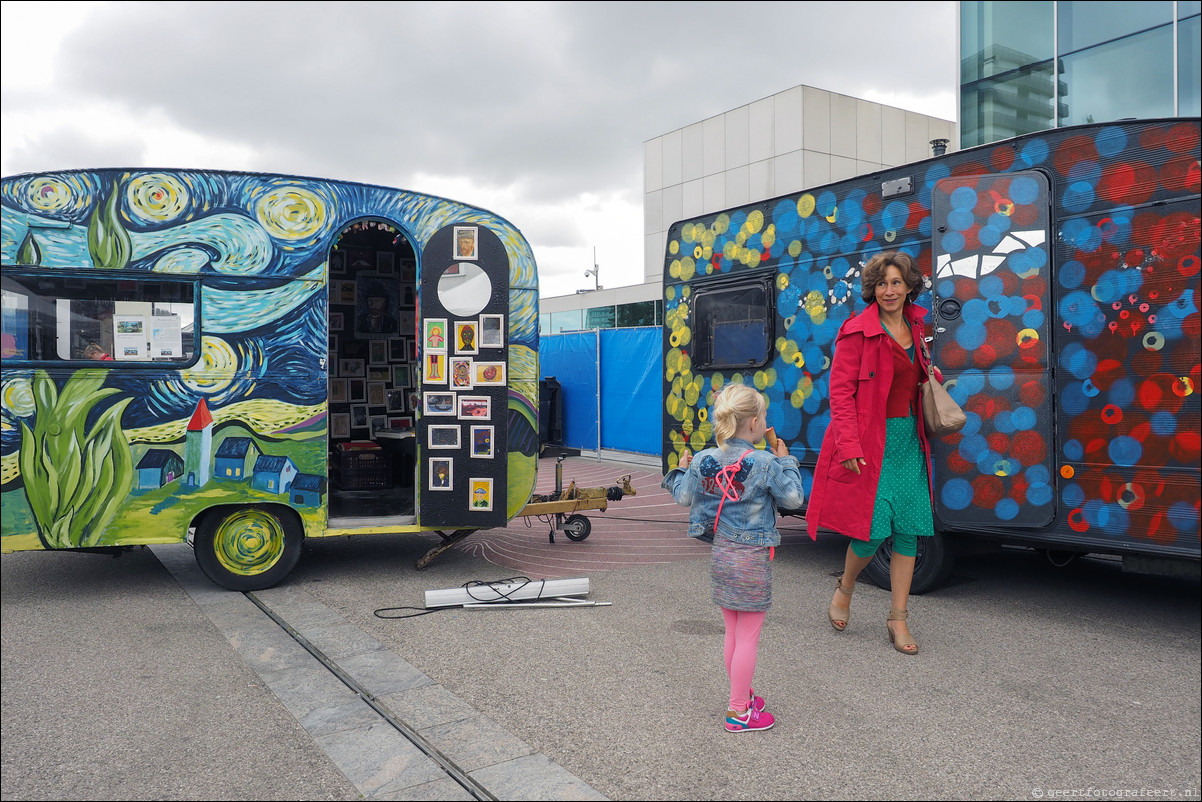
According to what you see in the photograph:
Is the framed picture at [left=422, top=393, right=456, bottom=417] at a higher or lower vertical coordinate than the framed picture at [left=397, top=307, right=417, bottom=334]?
lower

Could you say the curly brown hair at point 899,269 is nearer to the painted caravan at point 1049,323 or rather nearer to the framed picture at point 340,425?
the painted caravan at point 1049,323

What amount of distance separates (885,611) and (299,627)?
11.8 feet

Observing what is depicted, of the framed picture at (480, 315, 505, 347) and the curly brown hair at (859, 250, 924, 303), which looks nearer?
the curly brown hair at (859, 250, 924, 303)

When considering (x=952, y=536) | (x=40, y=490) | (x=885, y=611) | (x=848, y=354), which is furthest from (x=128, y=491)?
(x=952, y=536)

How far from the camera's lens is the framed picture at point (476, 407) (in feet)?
20.1

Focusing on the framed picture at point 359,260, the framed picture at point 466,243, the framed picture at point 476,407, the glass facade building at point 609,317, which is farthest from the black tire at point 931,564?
the glass facade building at point 609,317

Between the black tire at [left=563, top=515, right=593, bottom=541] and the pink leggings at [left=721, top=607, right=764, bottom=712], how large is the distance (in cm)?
422

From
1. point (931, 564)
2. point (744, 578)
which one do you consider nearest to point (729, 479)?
point (744, 578)

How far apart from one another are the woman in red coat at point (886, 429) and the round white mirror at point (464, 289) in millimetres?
2673

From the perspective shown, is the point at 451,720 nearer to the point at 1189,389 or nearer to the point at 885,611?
the point at 885,611

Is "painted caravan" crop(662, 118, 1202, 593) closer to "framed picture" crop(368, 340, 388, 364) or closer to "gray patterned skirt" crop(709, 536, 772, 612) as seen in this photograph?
"gray patterned skirt" crop(709, 536, 772, 612)

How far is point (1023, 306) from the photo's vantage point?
16.5 feet

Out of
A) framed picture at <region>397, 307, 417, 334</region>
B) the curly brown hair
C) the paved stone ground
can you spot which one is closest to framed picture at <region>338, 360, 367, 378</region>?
framed picture at <region>397, 307, 417, 334</region>

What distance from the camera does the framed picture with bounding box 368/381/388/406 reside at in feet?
29.0
